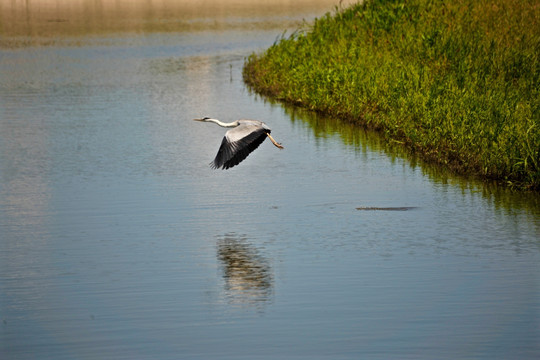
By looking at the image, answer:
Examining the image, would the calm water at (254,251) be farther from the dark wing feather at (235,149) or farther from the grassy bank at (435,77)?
the dark wing feather at (235,149)

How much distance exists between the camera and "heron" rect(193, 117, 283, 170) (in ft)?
39.3

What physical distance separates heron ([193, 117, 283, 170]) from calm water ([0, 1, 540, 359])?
62 cm

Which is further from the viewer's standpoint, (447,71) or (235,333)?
(447,71)

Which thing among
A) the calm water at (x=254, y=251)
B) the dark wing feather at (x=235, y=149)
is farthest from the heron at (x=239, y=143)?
the calm water at (x=254, y=251)

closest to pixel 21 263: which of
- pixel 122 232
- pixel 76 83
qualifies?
pixel 122 232

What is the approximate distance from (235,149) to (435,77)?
651 centimetres

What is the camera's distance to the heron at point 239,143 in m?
12.0

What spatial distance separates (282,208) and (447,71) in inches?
291

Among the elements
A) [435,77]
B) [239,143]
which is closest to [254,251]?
[239,143]

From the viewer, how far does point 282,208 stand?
12.5 metres

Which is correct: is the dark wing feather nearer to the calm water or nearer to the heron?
the heron

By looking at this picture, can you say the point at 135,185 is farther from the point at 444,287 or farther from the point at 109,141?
the point at 444,287

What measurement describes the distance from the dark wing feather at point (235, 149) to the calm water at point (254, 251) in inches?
24.1

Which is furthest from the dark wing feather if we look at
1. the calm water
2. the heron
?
the calm water
